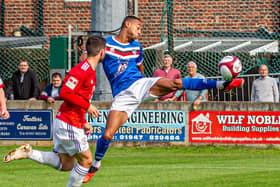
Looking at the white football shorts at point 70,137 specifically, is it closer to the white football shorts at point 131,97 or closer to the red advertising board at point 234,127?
the white football shorts at point 131,97

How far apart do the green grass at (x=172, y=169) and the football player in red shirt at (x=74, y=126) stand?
1.40 metres

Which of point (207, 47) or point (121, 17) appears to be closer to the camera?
point (121, 17)

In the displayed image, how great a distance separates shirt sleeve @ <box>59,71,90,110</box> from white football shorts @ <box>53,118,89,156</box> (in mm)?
280

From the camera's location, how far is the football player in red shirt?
8.78 m

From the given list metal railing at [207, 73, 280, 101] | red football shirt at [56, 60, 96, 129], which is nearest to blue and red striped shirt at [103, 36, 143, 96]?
red football shirt at [56, 60, 96, 129]

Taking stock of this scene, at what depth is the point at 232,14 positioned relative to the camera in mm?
23281

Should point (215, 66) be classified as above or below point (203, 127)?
above

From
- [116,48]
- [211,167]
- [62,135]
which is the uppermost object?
[116,48]

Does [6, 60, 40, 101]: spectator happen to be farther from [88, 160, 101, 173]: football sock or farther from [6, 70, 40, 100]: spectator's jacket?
[88, 160, 101, 173]: football sock

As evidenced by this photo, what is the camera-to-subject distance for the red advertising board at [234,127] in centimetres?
1736

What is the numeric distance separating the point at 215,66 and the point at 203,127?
2.91 m

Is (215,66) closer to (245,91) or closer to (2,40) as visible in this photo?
(245,91)

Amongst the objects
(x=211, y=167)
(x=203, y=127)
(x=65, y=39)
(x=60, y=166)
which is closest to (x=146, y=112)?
(x=203, y=127)

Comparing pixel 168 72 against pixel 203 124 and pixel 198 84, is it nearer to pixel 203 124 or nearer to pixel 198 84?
pixel 203 124
